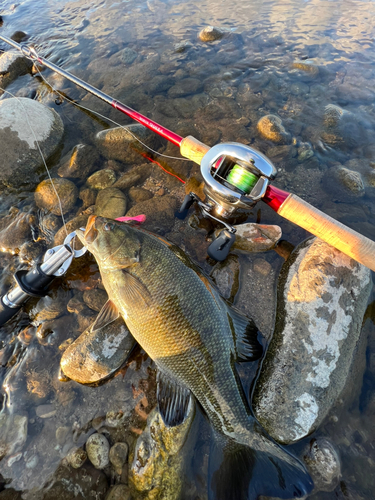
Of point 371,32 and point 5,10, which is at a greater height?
point 5,10

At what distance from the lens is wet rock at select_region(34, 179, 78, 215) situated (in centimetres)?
440

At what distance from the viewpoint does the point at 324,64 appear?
20.2 ft

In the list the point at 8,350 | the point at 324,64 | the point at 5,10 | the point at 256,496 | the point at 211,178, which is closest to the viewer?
the point at 256,496

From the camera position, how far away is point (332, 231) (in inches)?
117

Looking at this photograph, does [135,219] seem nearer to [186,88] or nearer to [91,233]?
[91,233]

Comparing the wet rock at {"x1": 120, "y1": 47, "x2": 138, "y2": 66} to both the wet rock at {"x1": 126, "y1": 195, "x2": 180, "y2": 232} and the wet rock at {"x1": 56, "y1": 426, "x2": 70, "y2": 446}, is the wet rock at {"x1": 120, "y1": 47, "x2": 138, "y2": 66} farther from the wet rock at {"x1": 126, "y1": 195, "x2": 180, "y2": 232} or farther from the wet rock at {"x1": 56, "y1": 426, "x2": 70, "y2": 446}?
the wet rock at {"x1": 56, "y1": 426, "x2": 70, "y2": 446}

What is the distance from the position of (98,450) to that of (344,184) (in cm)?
503

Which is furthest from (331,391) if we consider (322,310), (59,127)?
(59,127)

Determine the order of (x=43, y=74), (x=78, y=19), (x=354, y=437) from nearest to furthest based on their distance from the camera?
(x=354, y=437)
(x=43, y=74)
(x=78, y=19)

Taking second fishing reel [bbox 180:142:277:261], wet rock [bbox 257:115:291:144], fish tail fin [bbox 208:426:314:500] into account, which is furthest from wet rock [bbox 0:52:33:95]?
fish tail fin [bbox 208:426:314:500]

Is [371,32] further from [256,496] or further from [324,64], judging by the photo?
[256,496]

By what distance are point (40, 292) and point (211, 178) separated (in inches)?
99.6

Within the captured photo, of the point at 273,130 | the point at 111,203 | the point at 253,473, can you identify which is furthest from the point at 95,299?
the point at 273,130

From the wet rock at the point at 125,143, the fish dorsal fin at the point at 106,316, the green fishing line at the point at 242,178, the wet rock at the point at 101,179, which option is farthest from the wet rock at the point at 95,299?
the wet rock at the point at 125,143
